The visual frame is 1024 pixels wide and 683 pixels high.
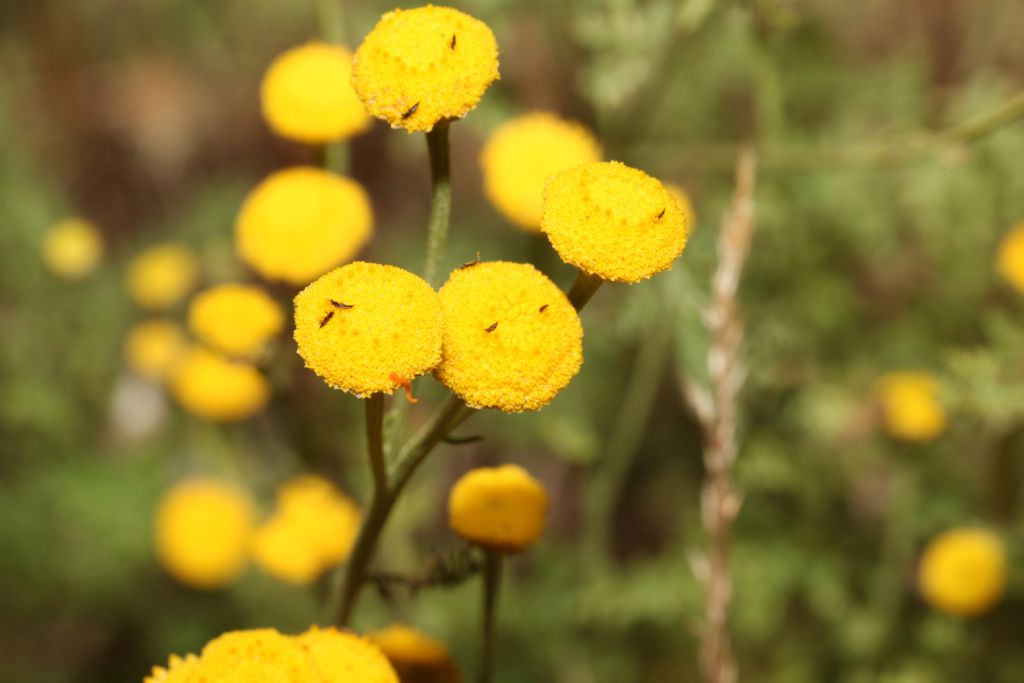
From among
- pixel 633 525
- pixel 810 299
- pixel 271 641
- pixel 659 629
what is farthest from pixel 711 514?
pixel 633 525

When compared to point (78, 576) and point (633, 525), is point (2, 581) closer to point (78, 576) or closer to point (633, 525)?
point (78, 576)

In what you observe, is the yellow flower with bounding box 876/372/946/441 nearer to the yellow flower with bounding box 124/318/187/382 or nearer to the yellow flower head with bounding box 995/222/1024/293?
the yellow flower head with bounding box 995/222/1024/293

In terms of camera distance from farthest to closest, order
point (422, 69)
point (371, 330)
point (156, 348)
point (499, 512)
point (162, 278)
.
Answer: point (162, 278) → point (156, 348) → point (499, 512) → point (422, 69) → point (371, 330)

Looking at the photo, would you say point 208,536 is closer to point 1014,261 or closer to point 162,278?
point 162,278

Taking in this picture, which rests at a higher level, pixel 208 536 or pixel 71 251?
pixel 71 251

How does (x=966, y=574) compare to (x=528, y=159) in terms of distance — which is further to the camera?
(x=966, y=574)

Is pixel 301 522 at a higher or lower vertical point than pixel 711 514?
lower

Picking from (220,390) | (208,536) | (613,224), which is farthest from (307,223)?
(208,536)
